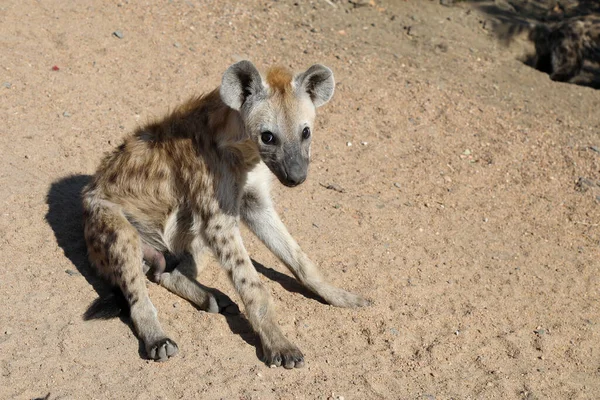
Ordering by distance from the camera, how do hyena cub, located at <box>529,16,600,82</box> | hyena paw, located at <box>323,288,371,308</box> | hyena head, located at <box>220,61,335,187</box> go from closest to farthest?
hyena head, located at <box>220,61,335,187</box> < hyena paw, located at <box>323,288,371,308</box> < hyena cub, located at <box>529,16,600,82</box>

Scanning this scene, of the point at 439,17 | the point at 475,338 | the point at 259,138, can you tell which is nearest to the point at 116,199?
the point at 259,138

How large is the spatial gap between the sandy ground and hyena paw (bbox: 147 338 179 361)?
0.05 metres

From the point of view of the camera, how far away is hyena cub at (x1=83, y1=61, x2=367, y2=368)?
3.45m

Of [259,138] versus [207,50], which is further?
[207,50]

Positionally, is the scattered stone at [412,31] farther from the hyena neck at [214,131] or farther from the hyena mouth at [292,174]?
the hyena mouth at [292,174]

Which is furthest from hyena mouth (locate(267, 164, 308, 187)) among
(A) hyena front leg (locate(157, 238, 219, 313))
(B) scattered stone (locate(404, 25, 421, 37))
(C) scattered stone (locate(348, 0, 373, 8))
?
(C) scattered stone (locate(348, 0, 373, 8))

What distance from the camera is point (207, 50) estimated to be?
6309 mm

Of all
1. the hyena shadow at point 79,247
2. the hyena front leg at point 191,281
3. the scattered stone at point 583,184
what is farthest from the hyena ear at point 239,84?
the scattered stone at point 583,184

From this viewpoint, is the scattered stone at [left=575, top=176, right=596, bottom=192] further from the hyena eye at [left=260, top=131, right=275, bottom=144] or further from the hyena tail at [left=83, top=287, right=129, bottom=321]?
the hyena tail at [left=83, top=287, right=129, bottom=321]

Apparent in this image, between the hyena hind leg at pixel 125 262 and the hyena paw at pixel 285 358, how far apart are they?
1.41 feet

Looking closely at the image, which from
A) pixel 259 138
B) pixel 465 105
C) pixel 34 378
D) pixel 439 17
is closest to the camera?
pixel 34 378

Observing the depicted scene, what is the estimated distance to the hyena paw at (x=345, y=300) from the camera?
12.7 ft

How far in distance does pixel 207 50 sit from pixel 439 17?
108 inches

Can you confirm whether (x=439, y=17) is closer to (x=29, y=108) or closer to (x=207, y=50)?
(x=207, y=50)
